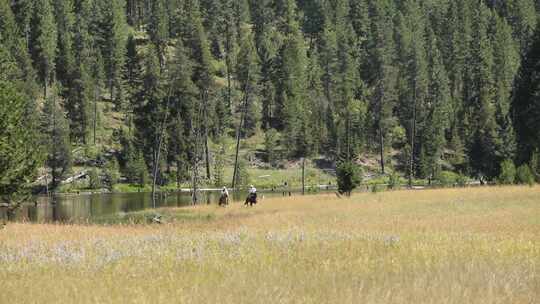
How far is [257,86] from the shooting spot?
364 ft

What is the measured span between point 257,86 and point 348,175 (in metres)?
69.3

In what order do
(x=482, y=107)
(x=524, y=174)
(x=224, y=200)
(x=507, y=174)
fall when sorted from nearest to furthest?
(x=224, y=200) < (x=524, y=174) < (x=507, y=174) < (x=482, y=107)

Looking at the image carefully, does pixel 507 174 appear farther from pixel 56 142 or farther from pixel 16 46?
pixel 16 46

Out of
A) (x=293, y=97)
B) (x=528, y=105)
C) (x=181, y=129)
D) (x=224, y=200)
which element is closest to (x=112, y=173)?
(x=181, y=129)

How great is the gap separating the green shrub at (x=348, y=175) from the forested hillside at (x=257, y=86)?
3308cm

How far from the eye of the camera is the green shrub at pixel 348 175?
141ft

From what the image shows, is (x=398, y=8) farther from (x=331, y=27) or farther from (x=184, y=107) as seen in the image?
(x=184, y=107)

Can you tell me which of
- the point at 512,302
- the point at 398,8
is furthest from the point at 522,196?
the point at 398,8

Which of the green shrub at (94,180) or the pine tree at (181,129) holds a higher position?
the pine tree at (181,129)

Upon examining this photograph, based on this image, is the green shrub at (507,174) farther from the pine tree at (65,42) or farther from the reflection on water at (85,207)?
the pine tree at (65,42)

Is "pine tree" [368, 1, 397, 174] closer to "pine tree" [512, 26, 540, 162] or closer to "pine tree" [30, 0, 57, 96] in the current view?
"pine tree" [512, 26, 540, 162]

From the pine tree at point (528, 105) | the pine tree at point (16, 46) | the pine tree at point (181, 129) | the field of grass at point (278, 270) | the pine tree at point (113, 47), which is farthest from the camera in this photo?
the pine tree at point (113, 47)

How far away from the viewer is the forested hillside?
9088 cm

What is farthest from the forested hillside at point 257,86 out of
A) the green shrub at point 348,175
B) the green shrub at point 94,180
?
the green shrub at point 348,175
